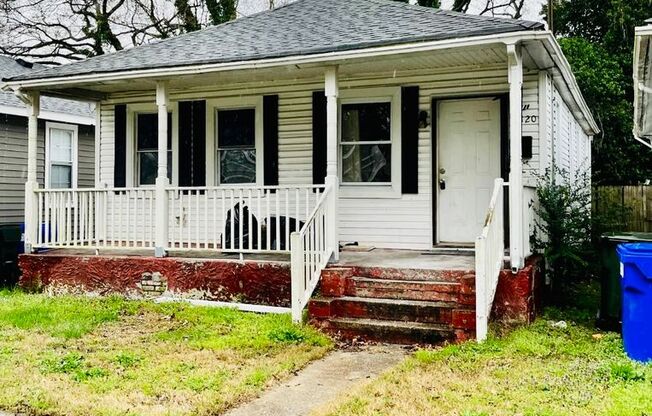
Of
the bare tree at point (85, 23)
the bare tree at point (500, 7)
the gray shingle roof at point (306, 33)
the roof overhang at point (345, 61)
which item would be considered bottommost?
the roof overhang at point (345, 61)

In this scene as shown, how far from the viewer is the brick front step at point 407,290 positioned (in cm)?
648

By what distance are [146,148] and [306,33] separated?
3.52 m

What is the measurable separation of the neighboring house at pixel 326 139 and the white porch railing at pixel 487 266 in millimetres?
52

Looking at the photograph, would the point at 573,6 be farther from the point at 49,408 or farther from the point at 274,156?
the point at 49,408

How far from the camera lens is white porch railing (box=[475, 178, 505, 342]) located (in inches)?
231

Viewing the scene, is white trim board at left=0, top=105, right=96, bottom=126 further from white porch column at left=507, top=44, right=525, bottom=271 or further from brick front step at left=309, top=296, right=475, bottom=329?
white porch column at left=507, top=44, right=525, bottom=271

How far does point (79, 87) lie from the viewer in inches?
383

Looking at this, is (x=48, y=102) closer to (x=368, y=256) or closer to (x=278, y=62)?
(x=278, y=62)

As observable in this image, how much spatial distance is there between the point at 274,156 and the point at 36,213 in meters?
3.63

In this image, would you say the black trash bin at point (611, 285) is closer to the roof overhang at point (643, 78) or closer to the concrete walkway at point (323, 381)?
the roof overhang at point (643, 78)

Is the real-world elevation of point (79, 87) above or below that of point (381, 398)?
above

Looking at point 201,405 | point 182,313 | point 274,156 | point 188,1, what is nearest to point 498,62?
point 274,156

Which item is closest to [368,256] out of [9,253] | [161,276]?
[161,276]

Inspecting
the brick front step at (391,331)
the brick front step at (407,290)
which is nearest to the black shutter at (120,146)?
the brick front step at (407,290)
